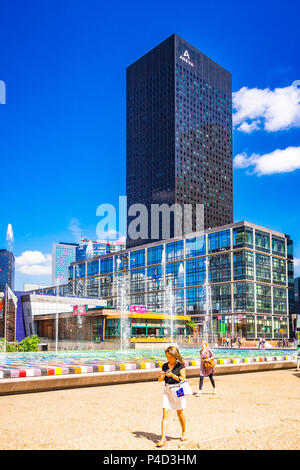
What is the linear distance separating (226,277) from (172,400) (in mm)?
91666

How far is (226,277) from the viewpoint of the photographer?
9862 centimetres

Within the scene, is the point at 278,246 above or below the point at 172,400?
above

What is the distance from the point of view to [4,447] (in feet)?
25.6

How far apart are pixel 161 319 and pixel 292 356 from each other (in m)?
52.3

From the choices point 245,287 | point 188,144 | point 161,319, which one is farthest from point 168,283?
point 188,144

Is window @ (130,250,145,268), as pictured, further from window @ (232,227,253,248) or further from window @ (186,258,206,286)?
window @ (232,227,253,248)

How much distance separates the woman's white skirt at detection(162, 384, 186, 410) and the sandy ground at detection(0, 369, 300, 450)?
56cm

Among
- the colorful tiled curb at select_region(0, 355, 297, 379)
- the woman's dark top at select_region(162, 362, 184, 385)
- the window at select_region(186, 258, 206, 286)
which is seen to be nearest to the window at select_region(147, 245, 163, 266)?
the window at select_region(186, 258, 206, 286)

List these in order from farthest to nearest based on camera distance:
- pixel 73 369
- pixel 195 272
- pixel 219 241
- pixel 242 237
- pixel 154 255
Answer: pixel 154 255 < pixel 195 272 < pixel 219 241 < pixel 242 237 < pixel 73 369

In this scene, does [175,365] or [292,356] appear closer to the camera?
[175,365]

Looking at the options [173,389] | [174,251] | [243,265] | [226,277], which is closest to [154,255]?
[174,251]

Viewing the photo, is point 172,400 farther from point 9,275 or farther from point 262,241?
point 262,241

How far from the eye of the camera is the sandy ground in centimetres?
809
